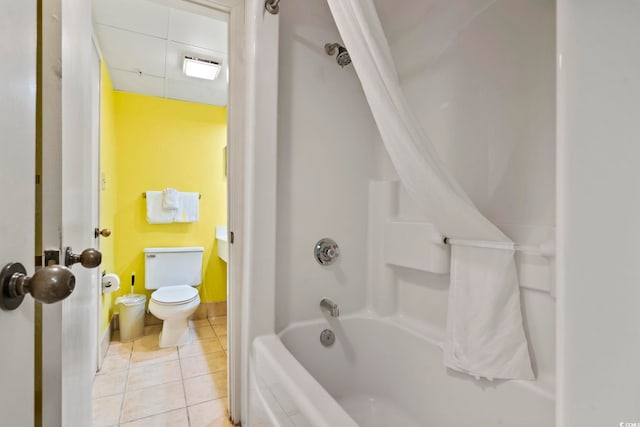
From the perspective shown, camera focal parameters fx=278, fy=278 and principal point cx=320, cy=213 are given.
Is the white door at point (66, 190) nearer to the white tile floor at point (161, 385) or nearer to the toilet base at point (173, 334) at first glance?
the white tile floor at point (161, 385)

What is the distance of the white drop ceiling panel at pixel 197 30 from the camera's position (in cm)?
172

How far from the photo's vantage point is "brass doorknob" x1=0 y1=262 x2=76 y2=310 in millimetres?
375

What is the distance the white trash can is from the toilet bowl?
23cm

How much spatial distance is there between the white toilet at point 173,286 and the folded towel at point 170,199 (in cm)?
42

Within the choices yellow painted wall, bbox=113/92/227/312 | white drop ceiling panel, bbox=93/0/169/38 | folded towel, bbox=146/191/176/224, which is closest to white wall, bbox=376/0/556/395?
white drop ceiling panel, bbox=93/0/169/38

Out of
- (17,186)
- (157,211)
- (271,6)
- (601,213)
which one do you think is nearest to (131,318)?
(157,211)

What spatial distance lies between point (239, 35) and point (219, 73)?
104 cm

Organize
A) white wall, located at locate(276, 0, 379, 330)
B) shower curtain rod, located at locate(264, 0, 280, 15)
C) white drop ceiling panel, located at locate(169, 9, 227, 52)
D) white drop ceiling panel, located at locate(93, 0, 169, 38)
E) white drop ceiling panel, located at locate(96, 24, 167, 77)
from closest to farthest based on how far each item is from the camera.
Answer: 1. shower curtain rod, located at locate(264, 0, 280, 15)
2. white wall, located at locate(276, 0, 379, 330)
3. white drop ceiling panel, located at locate(93, 0, 169, 38)
4. white drop ceiling panel, located at locate(169, 9, 227, 52)
5. white drop ceiling panel, located at locate(96, 24, 167, 77)

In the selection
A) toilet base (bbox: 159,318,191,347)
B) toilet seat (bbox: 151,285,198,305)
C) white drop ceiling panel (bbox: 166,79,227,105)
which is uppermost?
white drop ceiling panel (bbox: 166,79,227,105)

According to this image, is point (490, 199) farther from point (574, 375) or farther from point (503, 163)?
point (574, 375)

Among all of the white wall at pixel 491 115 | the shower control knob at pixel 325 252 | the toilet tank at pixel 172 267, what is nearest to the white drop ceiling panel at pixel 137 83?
the toilet tank at pixel 172 267

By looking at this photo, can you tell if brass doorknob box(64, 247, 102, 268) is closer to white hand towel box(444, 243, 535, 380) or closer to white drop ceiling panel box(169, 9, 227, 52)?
white hand towel box(444, 243, 535, 380)

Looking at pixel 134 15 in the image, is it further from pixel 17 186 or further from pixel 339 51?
pixel 17 186

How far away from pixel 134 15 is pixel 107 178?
49.3 inches
